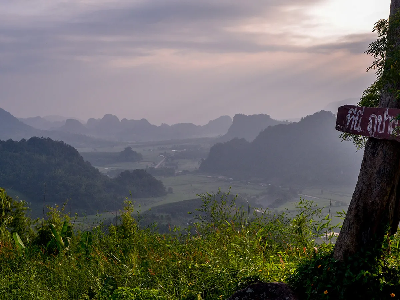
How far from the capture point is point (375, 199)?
214 inches

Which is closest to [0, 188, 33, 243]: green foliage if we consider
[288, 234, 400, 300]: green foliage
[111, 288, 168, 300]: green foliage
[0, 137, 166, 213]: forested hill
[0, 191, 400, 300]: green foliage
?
[0, 191, 400, 300]: green foliage

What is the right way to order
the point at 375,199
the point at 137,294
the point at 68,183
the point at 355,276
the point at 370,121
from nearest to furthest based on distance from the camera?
the point at 355,276 < the point at 370,121 < the point at 375,199 < the point at 137,294 < the point at 68,183

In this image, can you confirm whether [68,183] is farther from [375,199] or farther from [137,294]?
[375,199]

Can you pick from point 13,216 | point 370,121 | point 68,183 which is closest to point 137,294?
point 370,121

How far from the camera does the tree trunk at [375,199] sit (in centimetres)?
540

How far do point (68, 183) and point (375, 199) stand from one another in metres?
178

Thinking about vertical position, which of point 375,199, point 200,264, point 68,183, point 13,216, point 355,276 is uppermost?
point 375,199

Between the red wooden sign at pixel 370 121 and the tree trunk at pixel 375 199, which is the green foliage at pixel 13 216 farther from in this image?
the red wooden sign at pixel 370 121

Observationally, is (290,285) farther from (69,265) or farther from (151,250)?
(69,265)

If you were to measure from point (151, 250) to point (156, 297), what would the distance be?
319cm

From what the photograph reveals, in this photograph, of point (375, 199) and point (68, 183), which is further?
point (68, 183)

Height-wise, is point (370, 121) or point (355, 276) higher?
point (370, 121)

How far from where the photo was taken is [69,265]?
28.4 ft

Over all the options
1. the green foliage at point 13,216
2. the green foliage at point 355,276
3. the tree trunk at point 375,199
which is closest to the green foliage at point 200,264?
the green foliage at point 355,276
